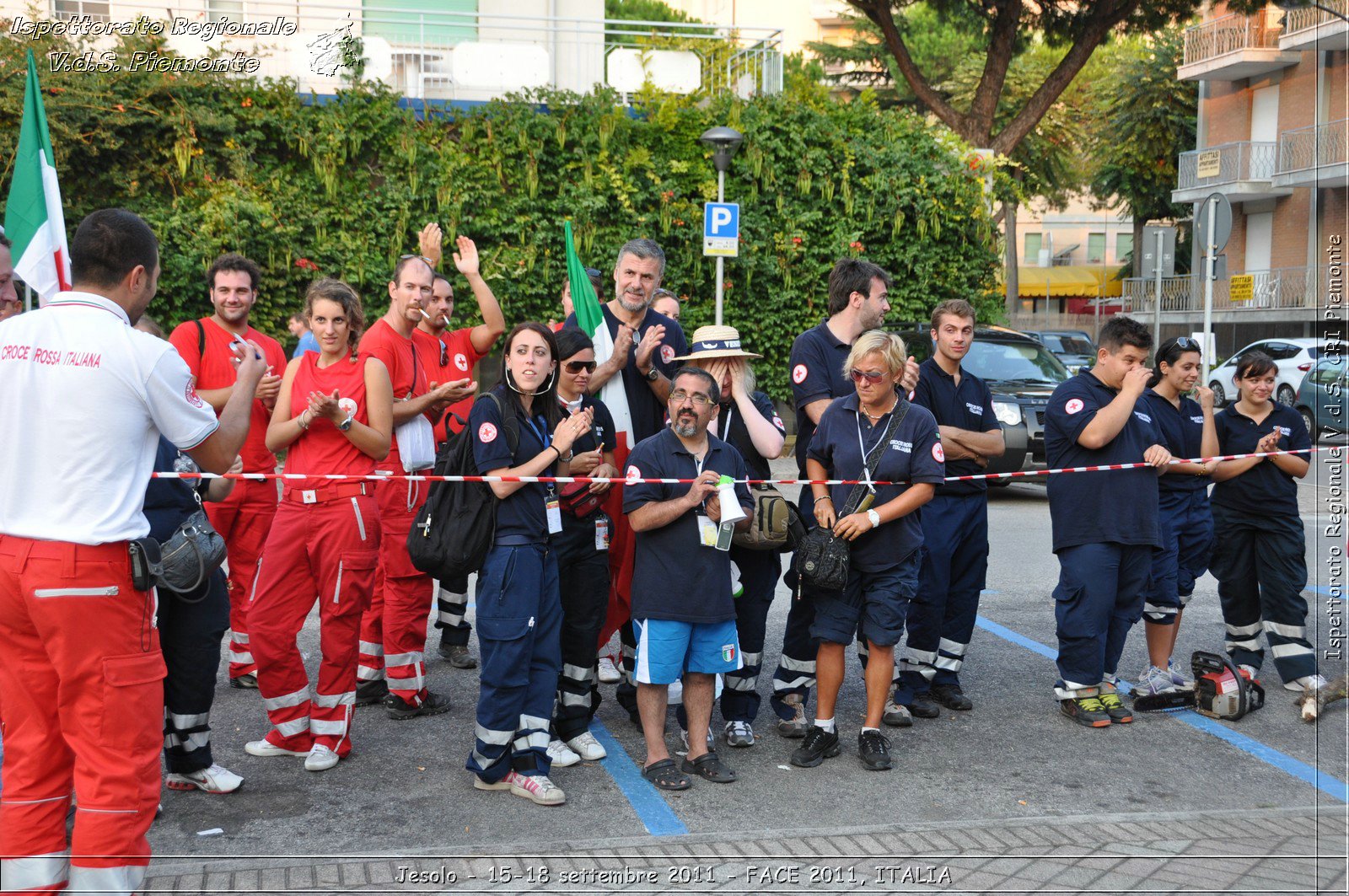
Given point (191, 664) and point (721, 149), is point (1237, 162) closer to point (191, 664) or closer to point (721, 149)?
point (721, 149)

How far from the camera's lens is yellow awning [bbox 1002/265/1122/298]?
59531 mm

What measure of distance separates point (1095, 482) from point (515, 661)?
3023 millimetres

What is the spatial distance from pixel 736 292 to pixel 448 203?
414cm

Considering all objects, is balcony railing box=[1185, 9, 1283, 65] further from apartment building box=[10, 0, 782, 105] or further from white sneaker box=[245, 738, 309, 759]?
white sneaker box=[245, 738, 309, 759]

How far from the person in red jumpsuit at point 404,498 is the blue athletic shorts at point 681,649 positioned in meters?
1.39

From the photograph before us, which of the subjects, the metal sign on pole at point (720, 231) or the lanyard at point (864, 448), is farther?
the metal sign on pole at point (720, 231)

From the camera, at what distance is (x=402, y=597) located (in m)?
5.77

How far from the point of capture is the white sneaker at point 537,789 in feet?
15.0

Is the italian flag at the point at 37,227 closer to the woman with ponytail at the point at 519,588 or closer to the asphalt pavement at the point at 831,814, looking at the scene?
the woman with ponytail at the point at 519,588

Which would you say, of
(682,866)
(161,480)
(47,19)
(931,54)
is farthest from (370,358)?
(931,54)

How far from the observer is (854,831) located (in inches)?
171

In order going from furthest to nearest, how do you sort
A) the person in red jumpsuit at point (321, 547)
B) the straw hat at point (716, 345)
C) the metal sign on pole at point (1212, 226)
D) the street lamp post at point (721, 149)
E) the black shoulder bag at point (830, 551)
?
the street lamp post at point (721, 149) → the metal sign on pole at point (1212, 226) → the straw hat at point (716, 345) → the black shoulder bag at point (830, 551) → the person in red jumpsuit at point (321, 547)

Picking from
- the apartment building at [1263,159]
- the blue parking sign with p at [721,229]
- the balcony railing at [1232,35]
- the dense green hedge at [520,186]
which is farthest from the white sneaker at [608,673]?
the balcony railing at [1232,35]

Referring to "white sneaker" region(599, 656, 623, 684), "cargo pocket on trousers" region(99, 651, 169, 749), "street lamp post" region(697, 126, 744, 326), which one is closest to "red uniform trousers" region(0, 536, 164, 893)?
"cargo pocket on trousers" region(99, 651, 169, 749)
